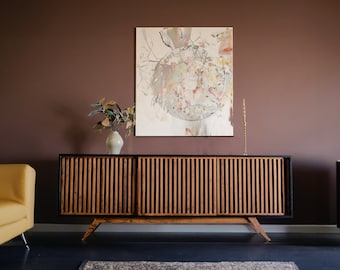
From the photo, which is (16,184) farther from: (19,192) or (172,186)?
(172,186)

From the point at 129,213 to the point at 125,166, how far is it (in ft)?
1.27

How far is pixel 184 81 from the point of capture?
11.1 ft

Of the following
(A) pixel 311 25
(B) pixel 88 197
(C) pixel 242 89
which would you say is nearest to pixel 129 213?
(B) pixel 88 197

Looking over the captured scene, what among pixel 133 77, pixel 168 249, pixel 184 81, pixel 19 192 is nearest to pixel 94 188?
pixel 19 192

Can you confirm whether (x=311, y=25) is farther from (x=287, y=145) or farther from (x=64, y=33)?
(x=64, y=33)

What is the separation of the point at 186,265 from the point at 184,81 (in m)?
1.78

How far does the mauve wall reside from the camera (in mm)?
3352

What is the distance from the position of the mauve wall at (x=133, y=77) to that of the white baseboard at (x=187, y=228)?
83 mm

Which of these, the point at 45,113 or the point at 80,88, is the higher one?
the point at 80,88

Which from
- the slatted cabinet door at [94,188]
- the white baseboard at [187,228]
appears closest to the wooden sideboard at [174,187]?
the slatted cabinet door at [94,188]

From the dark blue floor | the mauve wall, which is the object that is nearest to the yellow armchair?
the dark blue floor

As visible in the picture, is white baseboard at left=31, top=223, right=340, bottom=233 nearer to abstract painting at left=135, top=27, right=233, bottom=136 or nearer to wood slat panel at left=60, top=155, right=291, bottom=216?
wood slat panel at left=60, top=155, right=291, bottom=216

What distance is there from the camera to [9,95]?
3406 millimetres

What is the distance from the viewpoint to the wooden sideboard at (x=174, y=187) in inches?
114
